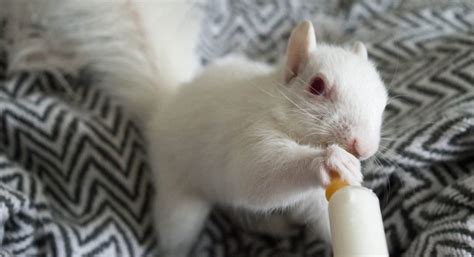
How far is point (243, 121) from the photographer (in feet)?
3.17

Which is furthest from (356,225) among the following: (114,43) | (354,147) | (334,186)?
(114,43)

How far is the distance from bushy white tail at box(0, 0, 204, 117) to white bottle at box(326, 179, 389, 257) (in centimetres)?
70

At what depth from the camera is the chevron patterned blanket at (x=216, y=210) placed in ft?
3.39

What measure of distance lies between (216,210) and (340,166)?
57cm

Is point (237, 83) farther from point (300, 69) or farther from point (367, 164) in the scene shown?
point (367, 164)

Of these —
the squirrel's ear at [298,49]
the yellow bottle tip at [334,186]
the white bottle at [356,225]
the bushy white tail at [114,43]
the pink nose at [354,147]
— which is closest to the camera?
the white bottle at [356,225]

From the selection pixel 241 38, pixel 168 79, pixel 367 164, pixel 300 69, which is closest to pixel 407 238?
pixel 367 164

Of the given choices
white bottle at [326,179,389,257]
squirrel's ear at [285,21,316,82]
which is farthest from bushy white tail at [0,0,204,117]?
white bottle at [326,179,389,257]

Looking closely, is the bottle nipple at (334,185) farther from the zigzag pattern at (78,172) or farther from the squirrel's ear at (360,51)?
the zigzag pattern at (78,172)

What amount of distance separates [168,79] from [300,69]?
423 millimetres

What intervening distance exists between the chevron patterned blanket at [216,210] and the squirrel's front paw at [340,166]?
10.6 inches

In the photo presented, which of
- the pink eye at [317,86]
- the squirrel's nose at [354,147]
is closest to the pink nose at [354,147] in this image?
the squirrel's nose at [354,147]

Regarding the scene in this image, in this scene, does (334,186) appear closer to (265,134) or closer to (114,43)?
(265,134)

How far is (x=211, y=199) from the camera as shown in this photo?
115 cm
